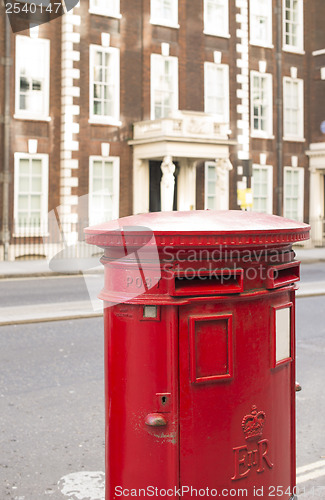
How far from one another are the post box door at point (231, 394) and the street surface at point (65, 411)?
4.41 ft

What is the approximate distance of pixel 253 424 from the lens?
276 cm

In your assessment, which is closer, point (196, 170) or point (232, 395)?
point (232, 395)

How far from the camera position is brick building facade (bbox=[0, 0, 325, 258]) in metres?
22.1

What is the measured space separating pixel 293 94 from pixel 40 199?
12789 mm

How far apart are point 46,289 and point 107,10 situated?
43.0ft

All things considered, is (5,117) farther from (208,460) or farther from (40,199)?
(208,460)

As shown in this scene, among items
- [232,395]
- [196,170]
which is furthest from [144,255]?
[196,170]

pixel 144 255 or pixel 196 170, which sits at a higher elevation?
→ pixel 196 170

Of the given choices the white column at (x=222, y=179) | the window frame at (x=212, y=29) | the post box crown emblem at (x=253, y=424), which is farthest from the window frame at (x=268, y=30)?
the post box crown emblem at (x=253, y=424)

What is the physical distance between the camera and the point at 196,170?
2550 cm

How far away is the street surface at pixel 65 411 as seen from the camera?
420 centimetres

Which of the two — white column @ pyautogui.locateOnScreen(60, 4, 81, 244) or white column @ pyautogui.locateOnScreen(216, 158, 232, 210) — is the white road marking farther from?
white column @ pyautogui.locateOnScreen(216, 158, 232, 210)

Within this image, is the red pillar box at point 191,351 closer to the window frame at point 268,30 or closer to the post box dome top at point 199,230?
the post box dome top at point 199,230

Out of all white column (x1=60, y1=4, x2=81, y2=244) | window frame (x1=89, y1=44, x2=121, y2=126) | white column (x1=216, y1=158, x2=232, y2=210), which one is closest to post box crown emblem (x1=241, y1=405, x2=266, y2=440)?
white column (x1=60, y1=4, x2=81, y2=244)
